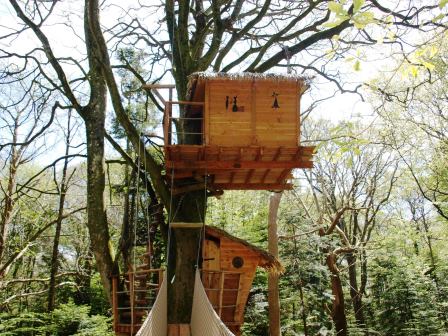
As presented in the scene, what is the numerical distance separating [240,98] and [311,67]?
227 centimetres

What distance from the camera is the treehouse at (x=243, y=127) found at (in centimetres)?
578

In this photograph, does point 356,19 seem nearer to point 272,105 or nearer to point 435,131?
point 272,105

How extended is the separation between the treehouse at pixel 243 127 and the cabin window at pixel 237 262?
2.14 meters

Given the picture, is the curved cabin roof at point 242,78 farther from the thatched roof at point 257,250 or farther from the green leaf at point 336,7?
the green leaf at point 336,7

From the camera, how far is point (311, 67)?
7770 millimetres

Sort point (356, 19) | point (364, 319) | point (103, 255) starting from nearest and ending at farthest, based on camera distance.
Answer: point (356, 19) → point (103, 255) → point (364, 319)

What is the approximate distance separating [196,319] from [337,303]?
892cm

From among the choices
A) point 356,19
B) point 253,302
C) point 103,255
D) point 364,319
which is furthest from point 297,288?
point 356,19

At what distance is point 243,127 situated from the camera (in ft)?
19.5

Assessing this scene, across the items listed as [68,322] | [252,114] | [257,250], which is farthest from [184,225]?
[68,322]

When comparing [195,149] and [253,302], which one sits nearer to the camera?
[195,149]

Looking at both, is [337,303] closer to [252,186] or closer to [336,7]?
[252,186]

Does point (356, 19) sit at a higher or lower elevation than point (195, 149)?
lower

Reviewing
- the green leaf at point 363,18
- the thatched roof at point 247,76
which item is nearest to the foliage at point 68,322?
the thatched roof at point 247,76
